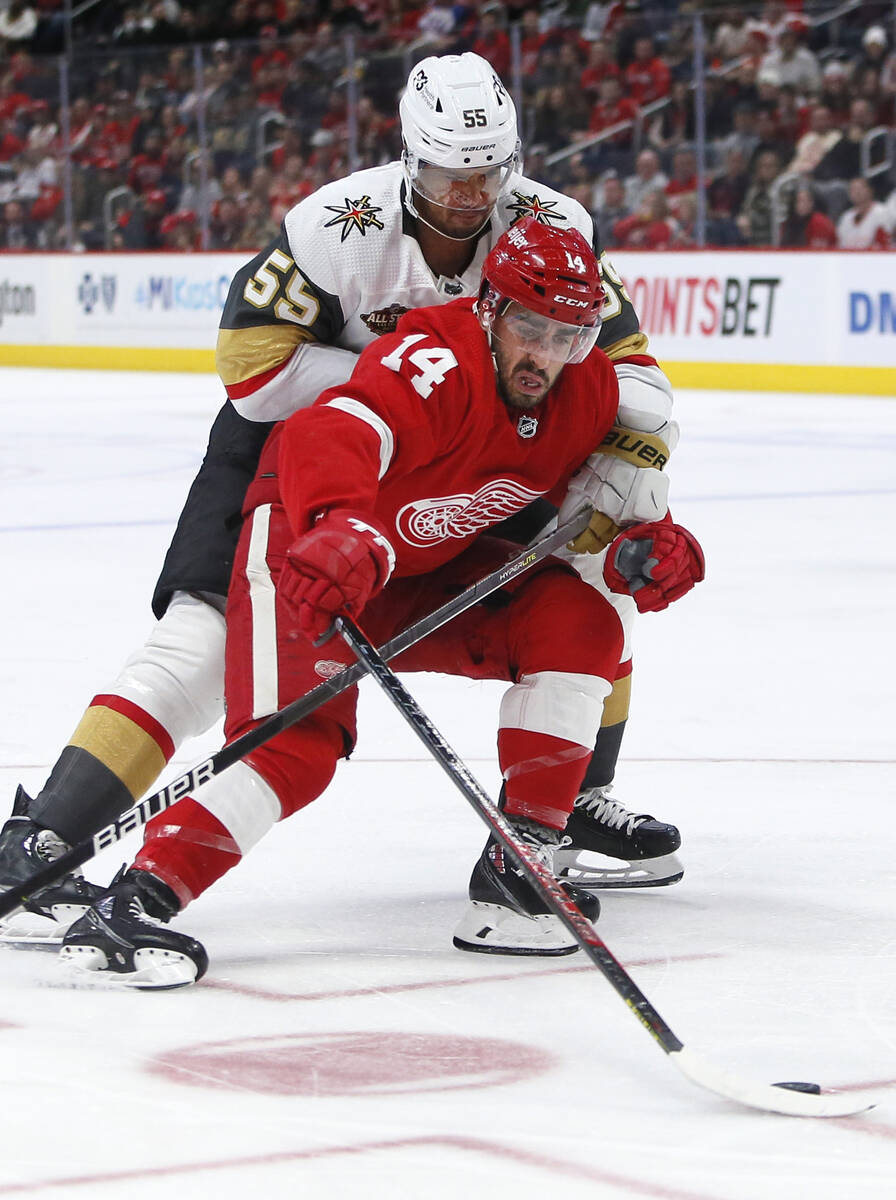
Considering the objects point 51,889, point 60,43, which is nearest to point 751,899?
point 51,889

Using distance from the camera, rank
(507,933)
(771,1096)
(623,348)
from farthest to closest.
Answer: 1. (623,348)
2. (507,933)
3. (771,1096)

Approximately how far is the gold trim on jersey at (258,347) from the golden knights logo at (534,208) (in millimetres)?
343

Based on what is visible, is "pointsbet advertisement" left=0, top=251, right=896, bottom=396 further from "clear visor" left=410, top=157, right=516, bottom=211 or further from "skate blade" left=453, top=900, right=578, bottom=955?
"skate blade" left=453, top=900, right=578, bottom=955

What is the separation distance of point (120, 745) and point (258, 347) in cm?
59

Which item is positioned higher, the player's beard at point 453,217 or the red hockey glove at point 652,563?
the player's beard at point 453,217

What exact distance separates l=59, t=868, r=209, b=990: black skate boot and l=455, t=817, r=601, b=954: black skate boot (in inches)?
14.1

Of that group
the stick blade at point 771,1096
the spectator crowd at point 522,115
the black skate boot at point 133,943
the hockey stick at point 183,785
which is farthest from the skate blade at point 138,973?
→ the spectator crowd at point 522,115

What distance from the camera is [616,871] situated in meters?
2.91

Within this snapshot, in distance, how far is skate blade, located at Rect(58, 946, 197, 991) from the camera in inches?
92.0

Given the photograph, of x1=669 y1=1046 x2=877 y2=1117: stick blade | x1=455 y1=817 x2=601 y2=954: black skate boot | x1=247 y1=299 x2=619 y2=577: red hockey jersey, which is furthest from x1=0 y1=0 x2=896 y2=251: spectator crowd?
x1=669 y1=1046 x2=877 y2=1117: stick blade

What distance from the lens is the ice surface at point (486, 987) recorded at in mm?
1812

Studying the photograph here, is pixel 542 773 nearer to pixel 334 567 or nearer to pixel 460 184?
pixel 334 567

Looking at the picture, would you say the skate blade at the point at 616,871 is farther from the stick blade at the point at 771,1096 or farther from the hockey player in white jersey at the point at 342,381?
the stick blade at the point at 771,1096

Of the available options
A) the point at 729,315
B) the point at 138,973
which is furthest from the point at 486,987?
the point at 729,315
